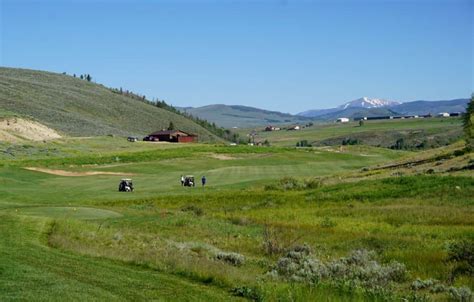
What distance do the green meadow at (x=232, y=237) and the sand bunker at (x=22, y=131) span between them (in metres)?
38.4

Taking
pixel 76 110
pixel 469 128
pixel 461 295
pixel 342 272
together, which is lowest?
pixel 342 272

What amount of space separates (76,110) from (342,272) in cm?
15769

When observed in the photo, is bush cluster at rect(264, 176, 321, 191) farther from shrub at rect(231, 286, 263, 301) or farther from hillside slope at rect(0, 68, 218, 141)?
hillside slope at rect(0, 68, 218, 141)

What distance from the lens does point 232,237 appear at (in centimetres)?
2717

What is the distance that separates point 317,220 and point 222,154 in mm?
76611

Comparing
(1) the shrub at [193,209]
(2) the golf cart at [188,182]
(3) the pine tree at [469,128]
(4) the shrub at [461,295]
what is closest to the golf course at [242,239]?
(4) the shrub at [461,295]

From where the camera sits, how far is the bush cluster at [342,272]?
1567 cm

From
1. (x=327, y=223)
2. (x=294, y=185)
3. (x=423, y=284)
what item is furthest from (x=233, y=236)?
(x=294, y=185)

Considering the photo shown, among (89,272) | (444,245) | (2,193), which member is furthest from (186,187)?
(89,272)

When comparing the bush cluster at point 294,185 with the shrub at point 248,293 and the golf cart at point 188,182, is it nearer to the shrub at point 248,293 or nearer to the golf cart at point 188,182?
the golf cart at point 188,182

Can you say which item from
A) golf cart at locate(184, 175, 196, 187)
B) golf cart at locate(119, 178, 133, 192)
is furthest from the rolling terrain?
golf cart at locate(119, 178, 133, 192)

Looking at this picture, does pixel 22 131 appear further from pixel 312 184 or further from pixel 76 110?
pixel 312 184

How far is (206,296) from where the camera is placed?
13.6m

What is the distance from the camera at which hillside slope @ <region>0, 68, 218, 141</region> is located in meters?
142
